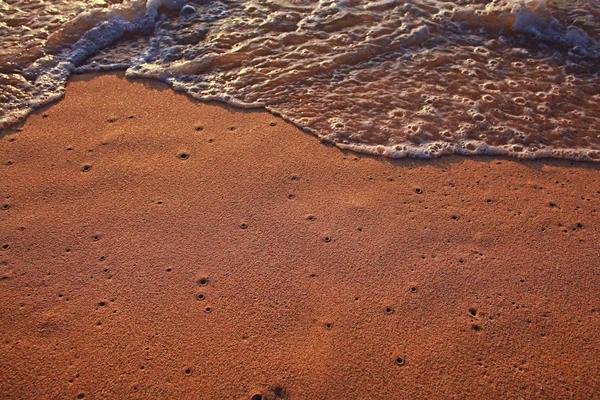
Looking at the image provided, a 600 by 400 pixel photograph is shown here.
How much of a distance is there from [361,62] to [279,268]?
2554 mm

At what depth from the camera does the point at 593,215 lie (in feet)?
10.0

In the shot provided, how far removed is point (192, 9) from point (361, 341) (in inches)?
167

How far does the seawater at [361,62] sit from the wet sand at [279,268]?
332 mm

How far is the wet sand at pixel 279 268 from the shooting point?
2.29 meters

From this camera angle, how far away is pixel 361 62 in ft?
14.6

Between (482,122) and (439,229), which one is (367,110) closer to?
(482,122)

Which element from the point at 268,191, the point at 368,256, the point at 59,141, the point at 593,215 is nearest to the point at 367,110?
the point at 268,191

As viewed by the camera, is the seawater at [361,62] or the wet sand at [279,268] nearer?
the wet sand at [279,268]

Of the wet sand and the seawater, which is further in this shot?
the seawater

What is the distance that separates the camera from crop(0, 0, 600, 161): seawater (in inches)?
146

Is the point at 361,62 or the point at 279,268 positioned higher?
the point at 361,62

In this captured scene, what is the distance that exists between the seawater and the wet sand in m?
0.33

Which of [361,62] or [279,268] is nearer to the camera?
[279,268]

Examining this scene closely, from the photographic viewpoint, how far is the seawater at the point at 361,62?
3.71 metres
